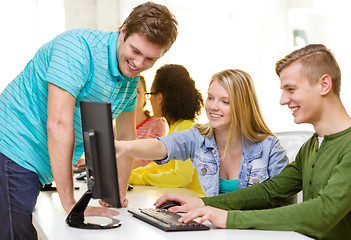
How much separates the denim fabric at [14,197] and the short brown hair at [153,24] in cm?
54

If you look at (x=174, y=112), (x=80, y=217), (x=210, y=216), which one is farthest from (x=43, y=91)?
(x=174, y=112)

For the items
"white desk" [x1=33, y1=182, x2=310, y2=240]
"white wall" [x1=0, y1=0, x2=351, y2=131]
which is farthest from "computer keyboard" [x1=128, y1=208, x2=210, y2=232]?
"white wall" [x1=0, y1=0, x2=351, y2=131]

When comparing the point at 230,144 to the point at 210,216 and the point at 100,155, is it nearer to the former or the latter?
the point at 210,216

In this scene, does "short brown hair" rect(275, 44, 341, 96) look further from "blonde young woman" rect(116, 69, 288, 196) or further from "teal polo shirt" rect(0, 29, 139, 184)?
"teal polo shirt" rect(0, 29, 139, 184)

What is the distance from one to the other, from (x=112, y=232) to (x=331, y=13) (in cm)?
329

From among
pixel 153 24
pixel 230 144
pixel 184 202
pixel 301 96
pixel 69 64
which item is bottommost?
pixel 184 202

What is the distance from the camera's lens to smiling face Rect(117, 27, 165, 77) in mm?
1446

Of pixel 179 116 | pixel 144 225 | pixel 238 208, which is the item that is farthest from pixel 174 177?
pixel 144 225

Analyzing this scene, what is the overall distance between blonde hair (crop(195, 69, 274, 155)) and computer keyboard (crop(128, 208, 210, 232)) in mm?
494

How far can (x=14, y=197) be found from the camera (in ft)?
4.82

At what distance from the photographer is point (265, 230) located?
130cm

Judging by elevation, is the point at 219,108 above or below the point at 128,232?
above

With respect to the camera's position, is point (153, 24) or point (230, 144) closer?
point (153, 24)

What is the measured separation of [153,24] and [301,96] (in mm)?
508
